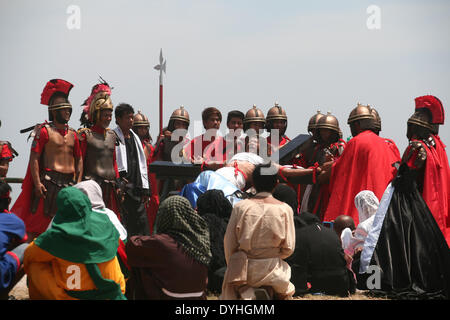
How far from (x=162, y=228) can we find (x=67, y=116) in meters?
3.48

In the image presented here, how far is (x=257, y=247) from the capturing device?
18.4 feet

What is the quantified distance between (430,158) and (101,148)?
3.85m

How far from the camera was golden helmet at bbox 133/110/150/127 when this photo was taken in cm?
1473

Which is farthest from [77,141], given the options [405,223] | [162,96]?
[162,96]

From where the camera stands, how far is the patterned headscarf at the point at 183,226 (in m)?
5.74

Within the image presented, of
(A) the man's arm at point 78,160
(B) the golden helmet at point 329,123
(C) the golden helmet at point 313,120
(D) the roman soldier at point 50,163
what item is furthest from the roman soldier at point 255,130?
(D) the roman soldier at point 50,163

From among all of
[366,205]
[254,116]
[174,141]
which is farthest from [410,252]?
[174,141]

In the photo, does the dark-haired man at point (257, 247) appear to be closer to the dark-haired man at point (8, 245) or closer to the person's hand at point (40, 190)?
the dark-haired man at point (8, 245)

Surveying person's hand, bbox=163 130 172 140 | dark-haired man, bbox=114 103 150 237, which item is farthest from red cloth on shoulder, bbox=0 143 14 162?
person's hand, bbox=163 130 172 140

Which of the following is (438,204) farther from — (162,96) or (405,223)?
(162,96)

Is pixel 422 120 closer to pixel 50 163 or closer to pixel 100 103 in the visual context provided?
pixel 100 103

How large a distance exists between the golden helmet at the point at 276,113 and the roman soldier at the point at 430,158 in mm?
3843

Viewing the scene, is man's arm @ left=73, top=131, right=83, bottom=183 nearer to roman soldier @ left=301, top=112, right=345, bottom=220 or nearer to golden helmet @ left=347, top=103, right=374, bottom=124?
roman soldier @ left=301, top=112, right=345, bottom=220

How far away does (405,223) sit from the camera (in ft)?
24.6
